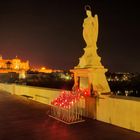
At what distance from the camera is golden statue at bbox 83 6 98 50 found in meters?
9.91

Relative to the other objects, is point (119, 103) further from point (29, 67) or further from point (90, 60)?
point (29, 67)

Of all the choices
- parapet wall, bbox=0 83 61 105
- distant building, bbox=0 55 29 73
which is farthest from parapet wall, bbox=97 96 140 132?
distant building, bbox=0 55 29 73

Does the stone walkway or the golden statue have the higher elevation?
the golden statue

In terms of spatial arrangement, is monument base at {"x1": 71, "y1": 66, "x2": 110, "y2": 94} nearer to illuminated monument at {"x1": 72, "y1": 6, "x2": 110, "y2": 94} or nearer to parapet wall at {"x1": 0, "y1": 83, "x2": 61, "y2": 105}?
illuminated monument at {"x1": 72, "y1": 6, "x2": 110, "y2": 94}

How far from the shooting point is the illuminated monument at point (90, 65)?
9.48 metres

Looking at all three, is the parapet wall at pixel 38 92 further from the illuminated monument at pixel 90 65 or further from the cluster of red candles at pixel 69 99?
the cluster of red candles at pixel 69 99

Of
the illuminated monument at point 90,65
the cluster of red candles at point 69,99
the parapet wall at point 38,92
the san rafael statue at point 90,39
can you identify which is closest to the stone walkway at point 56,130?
the cluster of red candles at point 69,99

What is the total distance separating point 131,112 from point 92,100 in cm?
179

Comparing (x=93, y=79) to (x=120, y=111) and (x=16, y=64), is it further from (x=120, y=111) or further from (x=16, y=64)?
(x=16, y=64)

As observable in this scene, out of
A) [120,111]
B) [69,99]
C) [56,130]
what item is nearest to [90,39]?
[69,99]

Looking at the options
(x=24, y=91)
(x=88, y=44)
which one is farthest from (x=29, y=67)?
(x=88, y=44)

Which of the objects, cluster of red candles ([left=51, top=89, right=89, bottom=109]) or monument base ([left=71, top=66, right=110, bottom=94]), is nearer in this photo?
cluster of red candles ([left=51, top=89, right=89, bottom=109])

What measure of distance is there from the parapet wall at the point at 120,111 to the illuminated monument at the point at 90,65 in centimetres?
122

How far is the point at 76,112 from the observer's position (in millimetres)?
8680
